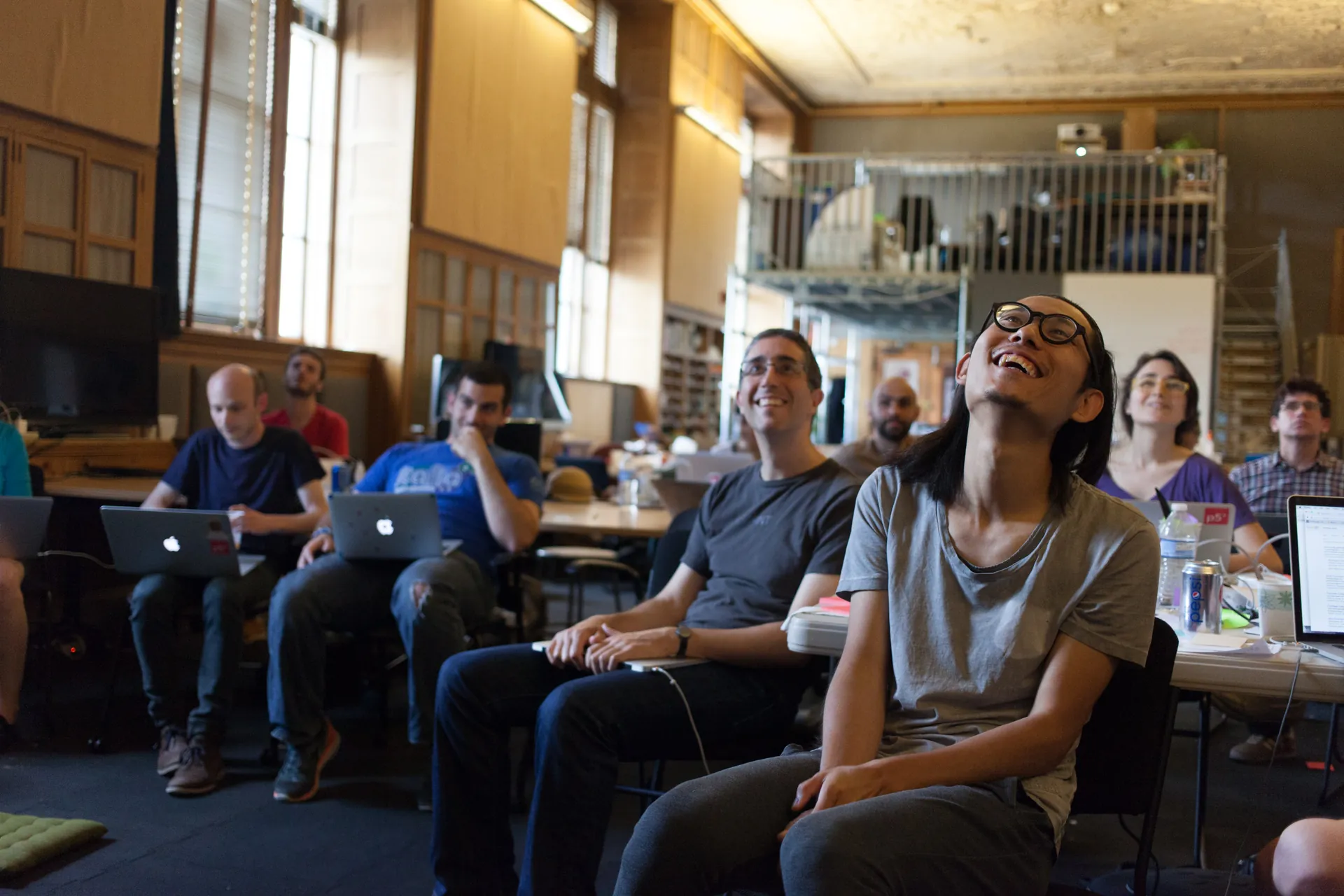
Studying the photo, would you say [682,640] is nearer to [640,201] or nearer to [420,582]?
[420,582]

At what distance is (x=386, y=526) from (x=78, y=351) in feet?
7.52

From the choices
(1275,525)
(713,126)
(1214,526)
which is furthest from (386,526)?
(713,126)

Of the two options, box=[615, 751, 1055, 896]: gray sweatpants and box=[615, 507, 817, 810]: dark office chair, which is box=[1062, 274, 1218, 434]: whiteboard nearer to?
box=[615, 507, 817, 810]: dark office chair

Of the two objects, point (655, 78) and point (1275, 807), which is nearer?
point (1275, 807)

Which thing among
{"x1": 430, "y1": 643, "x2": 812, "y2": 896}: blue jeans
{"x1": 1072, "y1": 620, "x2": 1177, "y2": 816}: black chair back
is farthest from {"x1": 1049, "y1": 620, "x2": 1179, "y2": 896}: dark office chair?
{"x1": 430, "y1": 643, "x2": 812, "y2": 896}: blue jeans

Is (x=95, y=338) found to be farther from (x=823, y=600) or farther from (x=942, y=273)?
(x=942, y=273)

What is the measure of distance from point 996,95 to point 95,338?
12.9 meters

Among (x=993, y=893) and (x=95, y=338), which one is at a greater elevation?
(x=95, y=338)

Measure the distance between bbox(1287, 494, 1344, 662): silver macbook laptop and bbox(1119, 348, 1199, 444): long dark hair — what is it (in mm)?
1612

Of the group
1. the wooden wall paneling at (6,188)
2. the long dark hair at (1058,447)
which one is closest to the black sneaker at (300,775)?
the long dark hair at (1058,447)

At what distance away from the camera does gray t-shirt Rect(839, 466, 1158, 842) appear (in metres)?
1.76

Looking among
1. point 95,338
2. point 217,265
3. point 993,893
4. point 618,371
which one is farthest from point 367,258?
point 993,893

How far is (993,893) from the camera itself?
1607 mm

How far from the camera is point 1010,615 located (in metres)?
1.77
